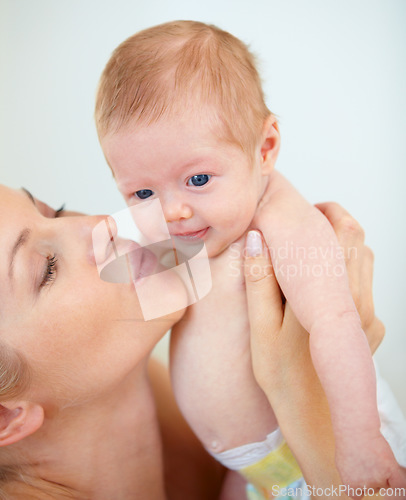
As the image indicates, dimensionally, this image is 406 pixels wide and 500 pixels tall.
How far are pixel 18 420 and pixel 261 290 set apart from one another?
0.54m

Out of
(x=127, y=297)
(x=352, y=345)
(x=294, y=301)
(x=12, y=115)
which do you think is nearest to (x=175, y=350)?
(x=127, y=297)

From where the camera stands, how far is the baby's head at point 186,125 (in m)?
0.85

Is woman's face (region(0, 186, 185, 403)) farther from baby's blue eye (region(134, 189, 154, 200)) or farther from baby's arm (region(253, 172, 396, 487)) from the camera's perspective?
baby's arm (region(253, 172, 396, 487))

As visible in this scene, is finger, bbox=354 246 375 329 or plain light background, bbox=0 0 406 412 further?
plain light background, bbox=0 0 406 412

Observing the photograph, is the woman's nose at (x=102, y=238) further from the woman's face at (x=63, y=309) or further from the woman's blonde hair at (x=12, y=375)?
the woman's blonde hair at (x=12, y=375)

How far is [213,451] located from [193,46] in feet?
2.92

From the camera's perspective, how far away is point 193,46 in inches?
34.9

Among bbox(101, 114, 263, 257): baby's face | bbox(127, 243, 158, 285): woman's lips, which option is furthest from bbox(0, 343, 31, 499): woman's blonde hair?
bbox(101, 114, 263, 257): baby's face

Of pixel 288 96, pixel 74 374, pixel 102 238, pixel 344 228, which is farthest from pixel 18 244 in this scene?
pixel 288 96

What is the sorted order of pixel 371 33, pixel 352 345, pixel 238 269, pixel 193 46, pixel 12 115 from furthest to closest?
1. pixel 12 115
2. pixel 371 33
3. pixel 238 269
4. pixel 193 46
5. pixel 352 345

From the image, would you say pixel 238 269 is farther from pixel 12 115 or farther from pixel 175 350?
pixel 12 115

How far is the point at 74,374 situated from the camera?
0.95 m

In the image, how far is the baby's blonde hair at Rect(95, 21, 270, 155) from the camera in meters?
0.85

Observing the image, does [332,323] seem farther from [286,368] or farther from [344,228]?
[344,228]
